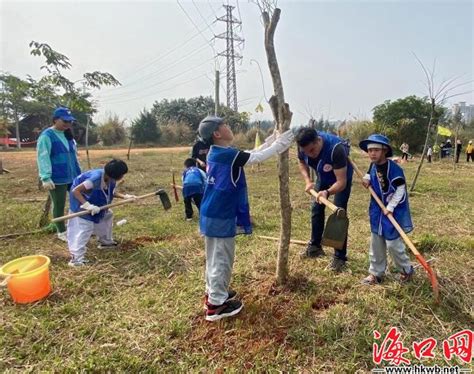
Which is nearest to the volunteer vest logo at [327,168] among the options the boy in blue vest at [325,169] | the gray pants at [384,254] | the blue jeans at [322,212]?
the boy in blue vest at [325,169]

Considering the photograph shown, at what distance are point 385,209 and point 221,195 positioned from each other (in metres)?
1.61

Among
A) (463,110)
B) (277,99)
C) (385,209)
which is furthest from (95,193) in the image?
(463,110)

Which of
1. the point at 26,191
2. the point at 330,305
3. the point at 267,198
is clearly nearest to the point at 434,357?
the point at 330,305

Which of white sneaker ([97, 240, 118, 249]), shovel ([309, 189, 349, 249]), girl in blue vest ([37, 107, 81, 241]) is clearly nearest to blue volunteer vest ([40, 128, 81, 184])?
girl in blue vest ([37, 107, 81, 241])

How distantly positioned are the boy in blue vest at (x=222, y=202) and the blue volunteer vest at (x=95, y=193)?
6.72ft

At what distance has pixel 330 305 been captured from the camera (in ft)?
10.4

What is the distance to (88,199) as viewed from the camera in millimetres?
4367

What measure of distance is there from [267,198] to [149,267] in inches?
185

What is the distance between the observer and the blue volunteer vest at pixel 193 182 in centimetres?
596

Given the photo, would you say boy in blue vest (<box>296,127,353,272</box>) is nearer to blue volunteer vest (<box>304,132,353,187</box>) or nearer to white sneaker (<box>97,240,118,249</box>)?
blue volunteer vest (<box>304,132,353,187</box>)

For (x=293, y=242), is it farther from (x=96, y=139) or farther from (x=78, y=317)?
(x=96, y=139)

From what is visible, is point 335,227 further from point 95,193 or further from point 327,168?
point 95,193

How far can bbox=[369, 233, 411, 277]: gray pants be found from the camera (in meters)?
3.30

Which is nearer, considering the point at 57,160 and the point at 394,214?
the point at 394,214
